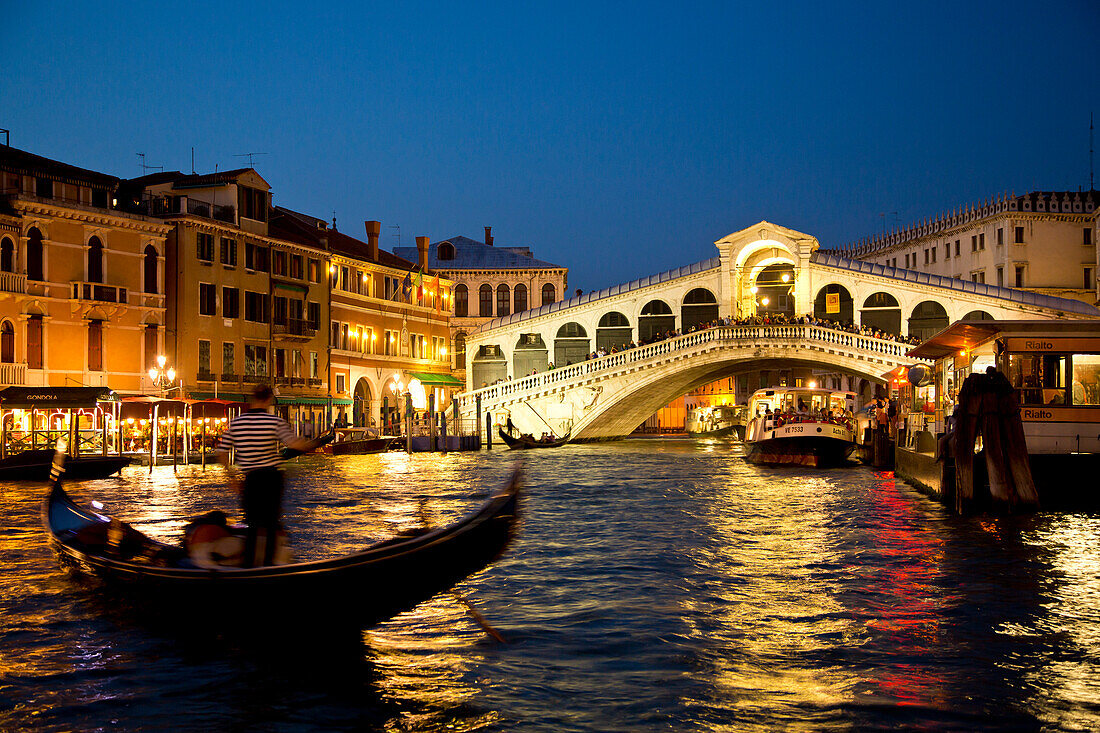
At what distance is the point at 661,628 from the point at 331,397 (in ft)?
85.7

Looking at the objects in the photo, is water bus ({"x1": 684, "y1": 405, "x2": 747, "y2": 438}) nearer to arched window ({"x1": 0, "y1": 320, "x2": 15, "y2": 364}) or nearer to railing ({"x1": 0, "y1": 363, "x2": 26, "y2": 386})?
railing ({"x1": 0, "y1": 363, "x2": 26, "y2": 386})

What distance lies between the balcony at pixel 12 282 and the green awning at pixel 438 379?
50.4ft

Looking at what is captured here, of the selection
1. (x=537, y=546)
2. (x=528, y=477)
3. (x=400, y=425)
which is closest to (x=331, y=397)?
(x=400, y=425)

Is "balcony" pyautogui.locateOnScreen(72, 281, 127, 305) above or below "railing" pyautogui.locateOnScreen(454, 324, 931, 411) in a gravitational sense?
above

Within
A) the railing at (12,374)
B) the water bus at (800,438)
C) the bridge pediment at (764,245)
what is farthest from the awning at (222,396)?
the bridge pediment at (764,245)

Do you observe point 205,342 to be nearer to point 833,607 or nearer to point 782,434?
point 782,434

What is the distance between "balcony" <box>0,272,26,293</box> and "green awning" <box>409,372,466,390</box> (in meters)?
15.4

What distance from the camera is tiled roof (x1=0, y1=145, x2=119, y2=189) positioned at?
2203cm

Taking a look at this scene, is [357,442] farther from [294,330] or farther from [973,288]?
[973,288]

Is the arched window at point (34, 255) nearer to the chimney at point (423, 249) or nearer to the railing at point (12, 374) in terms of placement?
the railing at point (12, 374)

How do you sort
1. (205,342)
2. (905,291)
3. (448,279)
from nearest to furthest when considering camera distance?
(205,342)
(905,291)
(448,279)

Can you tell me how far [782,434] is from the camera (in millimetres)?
20672

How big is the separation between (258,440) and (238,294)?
22.1 m

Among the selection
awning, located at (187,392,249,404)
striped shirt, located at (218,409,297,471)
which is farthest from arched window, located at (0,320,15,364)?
striped shirt, located at (218,409,297,471)
